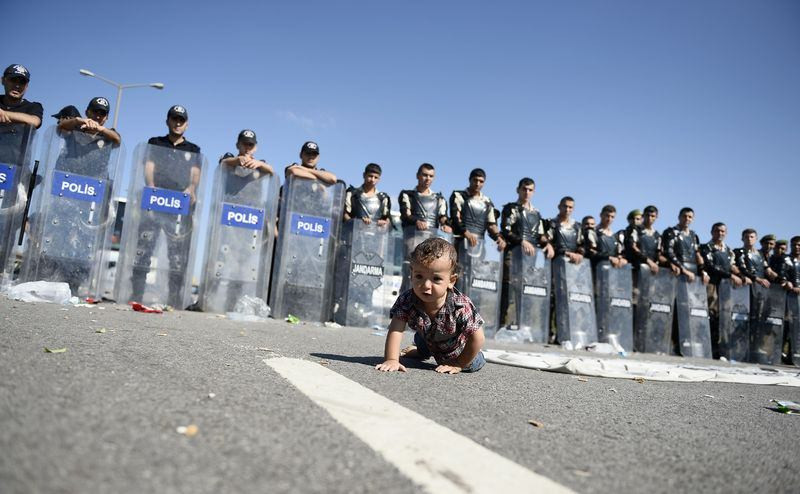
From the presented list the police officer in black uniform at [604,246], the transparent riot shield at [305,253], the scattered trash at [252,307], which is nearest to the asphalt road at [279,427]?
the scattered trash at [252,307]

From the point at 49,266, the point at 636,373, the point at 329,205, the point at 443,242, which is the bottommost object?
the point at 636,373

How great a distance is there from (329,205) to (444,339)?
4.69 metres

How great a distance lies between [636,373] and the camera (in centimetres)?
411

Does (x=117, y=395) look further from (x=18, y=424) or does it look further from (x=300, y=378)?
(x=300, y=378)

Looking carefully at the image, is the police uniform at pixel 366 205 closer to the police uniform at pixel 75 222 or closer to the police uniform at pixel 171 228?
the police uniform at pixel 171 228

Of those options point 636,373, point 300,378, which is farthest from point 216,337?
point 636,373

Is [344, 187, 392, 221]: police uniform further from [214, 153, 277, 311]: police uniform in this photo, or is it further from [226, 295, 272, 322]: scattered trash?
[226, 295, 272, 322]: scattered trash

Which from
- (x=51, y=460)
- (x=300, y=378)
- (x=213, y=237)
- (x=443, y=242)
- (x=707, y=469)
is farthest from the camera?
(x=213, y=237)

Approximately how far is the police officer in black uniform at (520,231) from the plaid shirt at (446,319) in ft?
17.2

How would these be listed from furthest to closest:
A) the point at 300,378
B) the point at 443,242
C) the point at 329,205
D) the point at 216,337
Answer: the point at 329,205 < the point at 216,337 < the point at 443,242 < the point at 300,378

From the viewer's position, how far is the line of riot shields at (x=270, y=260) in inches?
237

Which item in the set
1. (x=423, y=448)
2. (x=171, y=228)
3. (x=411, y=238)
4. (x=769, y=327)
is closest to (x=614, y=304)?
(x=769, y=327)

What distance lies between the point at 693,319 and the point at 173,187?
9513 mm

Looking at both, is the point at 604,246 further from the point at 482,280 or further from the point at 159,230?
the point at 159,230
